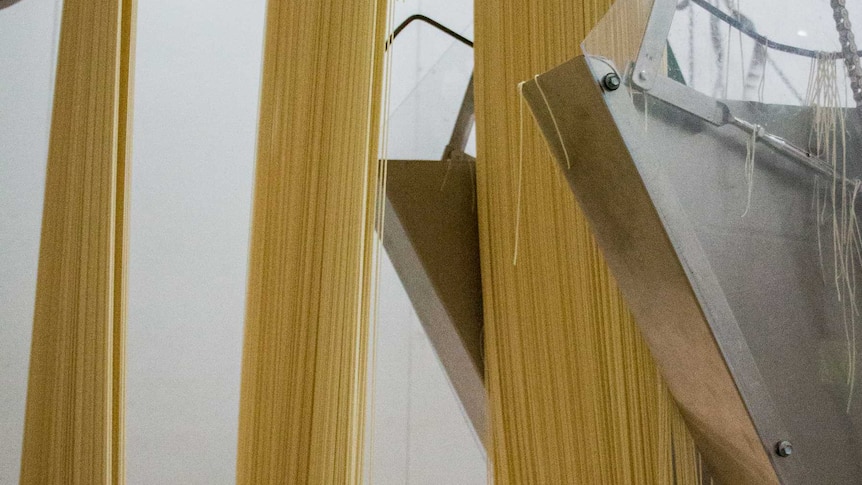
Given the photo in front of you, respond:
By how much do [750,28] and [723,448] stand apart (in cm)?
34

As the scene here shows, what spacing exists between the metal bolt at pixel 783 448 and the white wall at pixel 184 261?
128 centimetres

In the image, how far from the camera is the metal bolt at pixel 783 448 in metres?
0.56

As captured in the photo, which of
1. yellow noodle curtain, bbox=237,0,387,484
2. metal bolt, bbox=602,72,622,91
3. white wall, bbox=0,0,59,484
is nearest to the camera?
metal bolt, bbox=602,72,622,91

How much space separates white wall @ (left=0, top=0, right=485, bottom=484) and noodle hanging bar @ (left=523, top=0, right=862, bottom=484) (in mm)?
1224

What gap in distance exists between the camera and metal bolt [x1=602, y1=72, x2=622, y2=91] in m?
0.53

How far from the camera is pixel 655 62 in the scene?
56 cm

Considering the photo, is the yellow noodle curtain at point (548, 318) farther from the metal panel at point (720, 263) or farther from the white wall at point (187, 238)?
the white wall at point (187, 238)

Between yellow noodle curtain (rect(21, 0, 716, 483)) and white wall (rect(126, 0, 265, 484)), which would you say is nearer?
yellow noodle curtain (rect(21, 0, 716, 483))

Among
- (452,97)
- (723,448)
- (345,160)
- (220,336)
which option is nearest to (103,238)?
(345,160)

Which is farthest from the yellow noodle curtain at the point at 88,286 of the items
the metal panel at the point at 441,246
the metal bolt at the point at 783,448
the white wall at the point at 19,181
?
the white wall at the point at 19,181

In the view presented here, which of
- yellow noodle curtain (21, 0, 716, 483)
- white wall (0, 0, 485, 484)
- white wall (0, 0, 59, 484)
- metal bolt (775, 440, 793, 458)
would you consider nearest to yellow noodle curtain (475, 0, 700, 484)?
yellow noodle curtain (21, 0, 716, 483)

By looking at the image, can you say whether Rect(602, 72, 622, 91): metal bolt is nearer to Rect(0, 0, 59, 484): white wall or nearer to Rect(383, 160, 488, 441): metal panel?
Rect(383, 160, 488, 441): metal panel

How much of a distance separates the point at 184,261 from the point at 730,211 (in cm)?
132

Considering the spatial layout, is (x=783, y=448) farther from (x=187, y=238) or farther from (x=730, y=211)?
(x=187, y=238)
